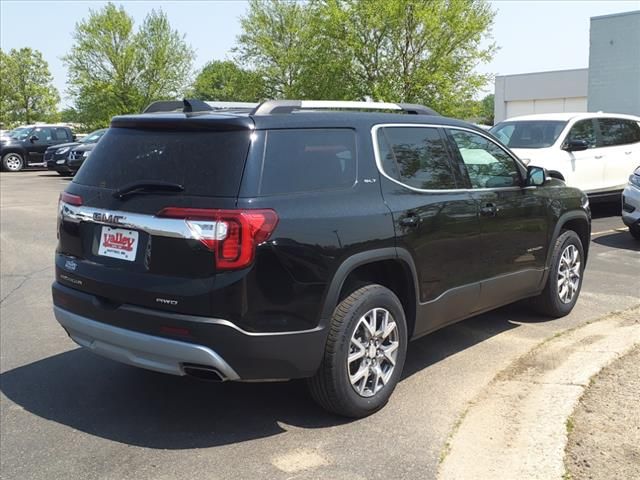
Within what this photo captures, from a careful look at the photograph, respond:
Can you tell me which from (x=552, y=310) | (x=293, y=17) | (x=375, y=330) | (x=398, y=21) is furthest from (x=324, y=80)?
(x=375, y=330)

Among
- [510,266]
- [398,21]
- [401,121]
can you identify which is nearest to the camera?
[401,121]

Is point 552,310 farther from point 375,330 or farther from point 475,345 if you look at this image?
point 375,330

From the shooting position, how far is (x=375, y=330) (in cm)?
397

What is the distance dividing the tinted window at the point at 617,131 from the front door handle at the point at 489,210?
798 centimetres

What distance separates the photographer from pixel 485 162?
5117 millimetres

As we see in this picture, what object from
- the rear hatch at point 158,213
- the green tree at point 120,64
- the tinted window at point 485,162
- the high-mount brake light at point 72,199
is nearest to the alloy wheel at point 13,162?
the green tree at point 120,64

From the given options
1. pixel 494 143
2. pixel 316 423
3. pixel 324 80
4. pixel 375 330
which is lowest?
pixel 316 423

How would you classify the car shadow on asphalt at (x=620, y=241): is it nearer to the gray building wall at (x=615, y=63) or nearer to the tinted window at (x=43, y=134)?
the gray building wall at (x=615, y=63)

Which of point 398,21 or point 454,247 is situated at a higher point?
point 398,21

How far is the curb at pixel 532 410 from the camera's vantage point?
3.35 meters

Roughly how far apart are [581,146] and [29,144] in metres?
22.3

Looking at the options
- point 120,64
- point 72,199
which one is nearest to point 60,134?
point 120,64

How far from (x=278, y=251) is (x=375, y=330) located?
0.89m

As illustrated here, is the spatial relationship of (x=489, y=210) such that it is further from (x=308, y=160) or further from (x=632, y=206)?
(x=632, y=206)
